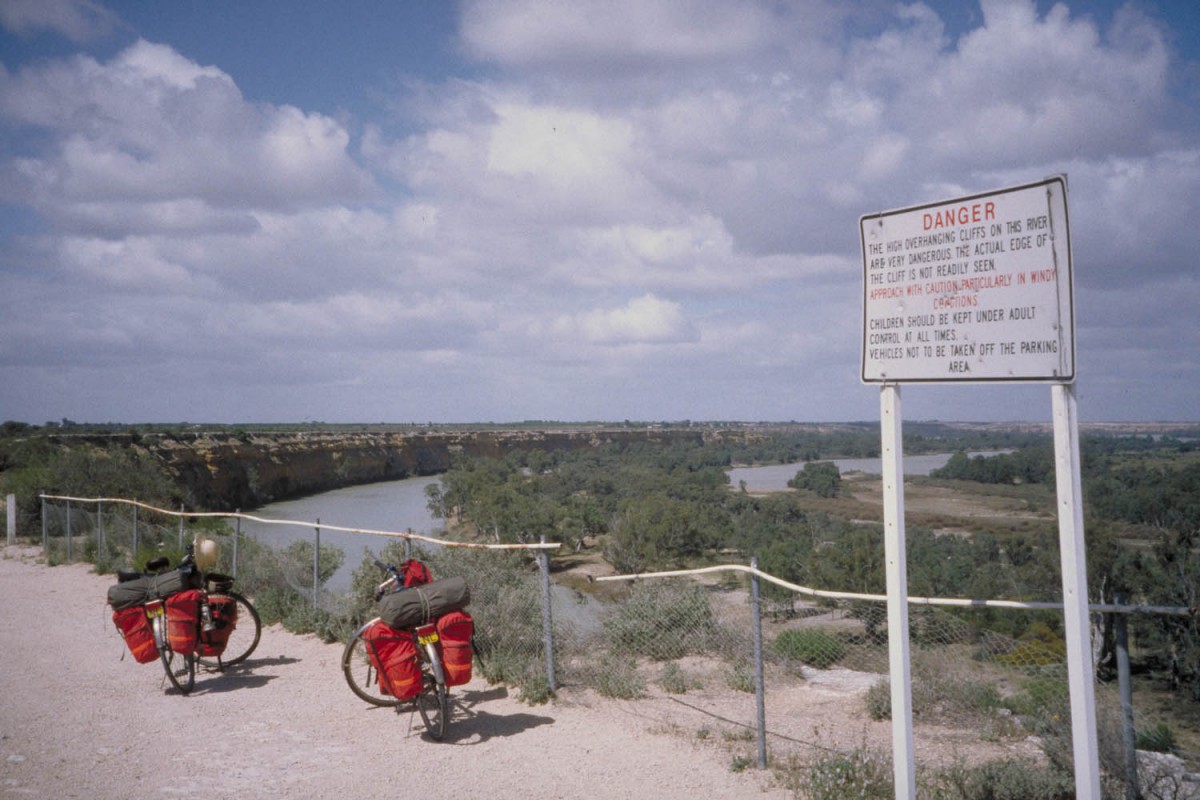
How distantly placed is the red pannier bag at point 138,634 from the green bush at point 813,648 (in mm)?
6985

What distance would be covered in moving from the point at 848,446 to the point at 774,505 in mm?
76972

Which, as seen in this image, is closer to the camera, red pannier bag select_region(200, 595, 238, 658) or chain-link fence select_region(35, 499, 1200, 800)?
chain-link fence select_region(35, 499, 1200, 800)

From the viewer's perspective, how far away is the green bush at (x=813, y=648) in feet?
34.9

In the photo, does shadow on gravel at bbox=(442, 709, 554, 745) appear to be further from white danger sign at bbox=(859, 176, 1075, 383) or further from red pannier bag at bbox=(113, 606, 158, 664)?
white danger sign at bbox=(859, 176, 1075, 383)

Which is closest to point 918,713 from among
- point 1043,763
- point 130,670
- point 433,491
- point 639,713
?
point 1043,763

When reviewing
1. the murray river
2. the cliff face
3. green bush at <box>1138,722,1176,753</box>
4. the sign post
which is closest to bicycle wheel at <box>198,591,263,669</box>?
the sign post

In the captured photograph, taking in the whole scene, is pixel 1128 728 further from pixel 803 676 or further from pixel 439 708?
pixel 803 676

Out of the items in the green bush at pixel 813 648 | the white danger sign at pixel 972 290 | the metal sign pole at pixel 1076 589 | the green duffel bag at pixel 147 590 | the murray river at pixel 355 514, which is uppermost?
the white danger sign at pixel 972 290

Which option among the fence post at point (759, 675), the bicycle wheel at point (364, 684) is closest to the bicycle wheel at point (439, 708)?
the bicycle wheel at point (364, 684)

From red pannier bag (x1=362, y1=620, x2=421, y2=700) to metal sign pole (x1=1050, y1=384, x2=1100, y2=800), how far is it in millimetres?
4603

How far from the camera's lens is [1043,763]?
574 cm

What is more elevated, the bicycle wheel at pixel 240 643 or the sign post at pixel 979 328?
the sign post at pixel 979 328

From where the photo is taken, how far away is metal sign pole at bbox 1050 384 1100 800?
3.52m

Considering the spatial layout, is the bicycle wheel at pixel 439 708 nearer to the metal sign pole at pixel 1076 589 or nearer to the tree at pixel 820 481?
the metal sign pole at pixel 1076 589
